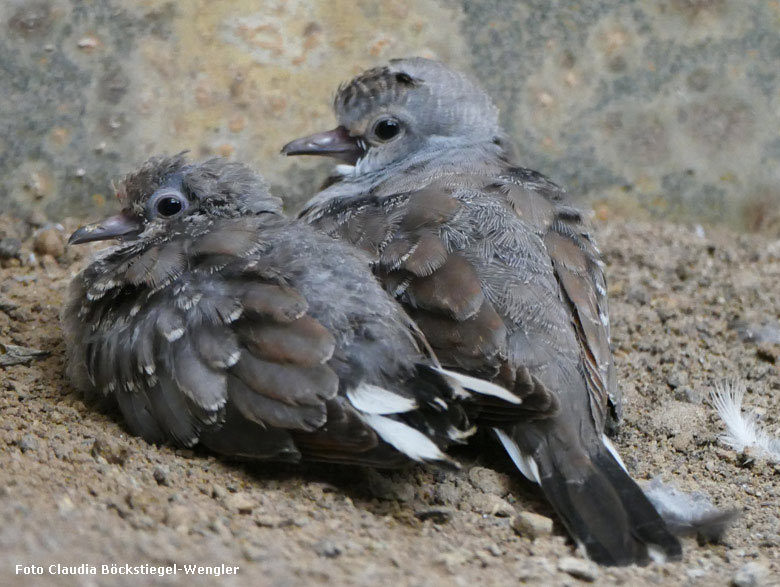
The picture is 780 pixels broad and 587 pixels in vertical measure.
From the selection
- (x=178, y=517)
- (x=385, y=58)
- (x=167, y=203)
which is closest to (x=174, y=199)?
(x=167, y=203)

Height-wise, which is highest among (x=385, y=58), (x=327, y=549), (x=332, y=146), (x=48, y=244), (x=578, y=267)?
(x=385, y=58)

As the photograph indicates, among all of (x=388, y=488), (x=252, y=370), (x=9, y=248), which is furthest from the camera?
(x=9, y=248)


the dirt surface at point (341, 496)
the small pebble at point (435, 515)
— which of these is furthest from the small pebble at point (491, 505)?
the small pebble at point (435, 515)

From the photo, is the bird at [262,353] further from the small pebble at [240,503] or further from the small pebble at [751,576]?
the small pebble at [751,576]

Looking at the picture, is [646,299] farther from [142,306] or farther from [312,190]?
[142,306]

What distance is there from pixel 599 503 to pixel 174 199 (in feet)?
7.32

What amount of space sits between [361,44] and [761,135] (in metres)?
2.68

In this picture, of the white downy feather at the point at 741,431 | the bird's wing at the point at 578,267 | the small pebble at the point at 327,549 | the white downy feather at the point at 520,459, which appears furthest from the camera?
the white downy feather at the point at 741,431

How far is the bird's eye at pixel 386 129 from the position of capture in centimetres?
518

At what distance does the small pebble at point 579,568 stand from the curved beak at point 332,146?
2655mm

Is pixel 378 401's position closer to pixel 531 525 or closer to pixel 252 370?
pixel 252 370

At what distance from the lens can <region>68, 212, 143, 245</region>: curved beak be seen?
4.35 meters

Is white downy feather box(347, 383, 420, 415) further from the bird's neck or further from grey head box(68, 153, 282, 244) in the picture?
the bird's neck

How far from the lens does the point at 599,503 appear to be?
3.48 meters
